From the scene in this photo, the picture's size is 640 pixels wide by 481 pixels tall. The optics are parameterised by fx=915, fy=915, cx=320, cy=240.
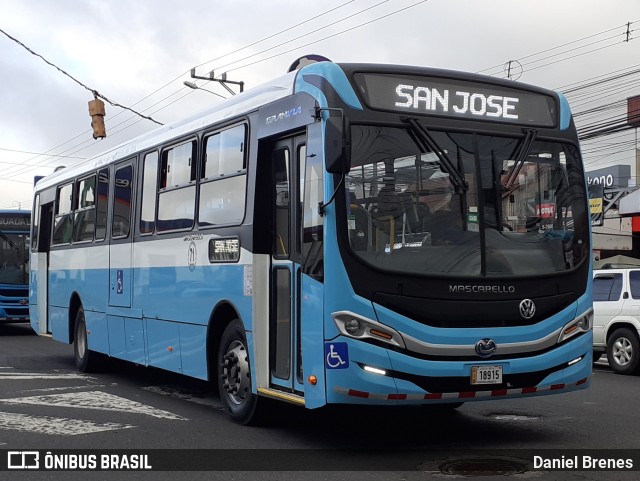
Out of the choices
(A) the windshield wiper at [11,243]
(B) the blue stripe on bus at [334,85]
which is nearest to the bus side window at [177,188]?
(B) the blue stripe on bus at [334,85]

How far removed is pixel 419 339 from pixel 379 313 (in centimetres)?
40

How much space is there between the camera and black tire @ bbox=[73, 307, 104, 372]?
1427 centimetres

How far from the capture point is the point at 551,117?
868 centimetres

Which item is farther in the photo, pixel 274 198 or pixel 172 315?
pixel 172 315

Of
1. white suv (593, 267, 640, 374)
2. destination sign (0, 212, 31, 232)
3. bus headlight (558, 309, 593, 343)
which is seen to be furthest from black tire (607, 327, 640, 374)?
destination sign (0, 212, 31, 232)

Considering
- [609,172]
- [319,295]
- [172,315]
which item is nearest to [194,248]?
[172,315]

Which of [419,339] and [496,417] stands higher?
[419,339]

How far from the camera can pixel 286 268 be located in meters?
8.42

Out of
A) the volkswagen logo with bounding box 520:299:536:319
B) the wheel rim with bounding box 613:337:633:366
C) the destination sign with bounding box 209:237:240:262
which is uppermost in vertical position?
the destination sign with bounding box 209:237:240:262

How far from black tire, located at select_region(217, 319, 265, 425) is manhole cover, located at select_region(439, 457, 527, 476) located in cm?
233

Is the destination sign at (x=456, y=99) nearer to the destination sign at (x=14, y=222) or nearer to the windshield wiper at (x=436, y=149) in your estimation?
the windshield wiper at (x=436, y=149)

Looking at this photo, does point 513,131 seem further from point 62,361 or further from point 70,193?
point 62,361

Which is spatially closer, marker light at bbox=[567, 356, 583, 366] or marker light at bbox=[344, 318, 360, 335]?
marker light at bbox=[344, 318, 360, 335]

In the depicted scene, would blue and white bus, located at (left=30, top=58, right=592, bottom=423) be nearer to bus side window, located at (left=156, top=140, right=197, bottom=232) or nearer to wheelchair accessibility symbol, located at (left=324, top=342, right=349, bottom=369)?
wheelchair accessibility symbol, located at (left=324, top=342, right=349, bottom=369)
